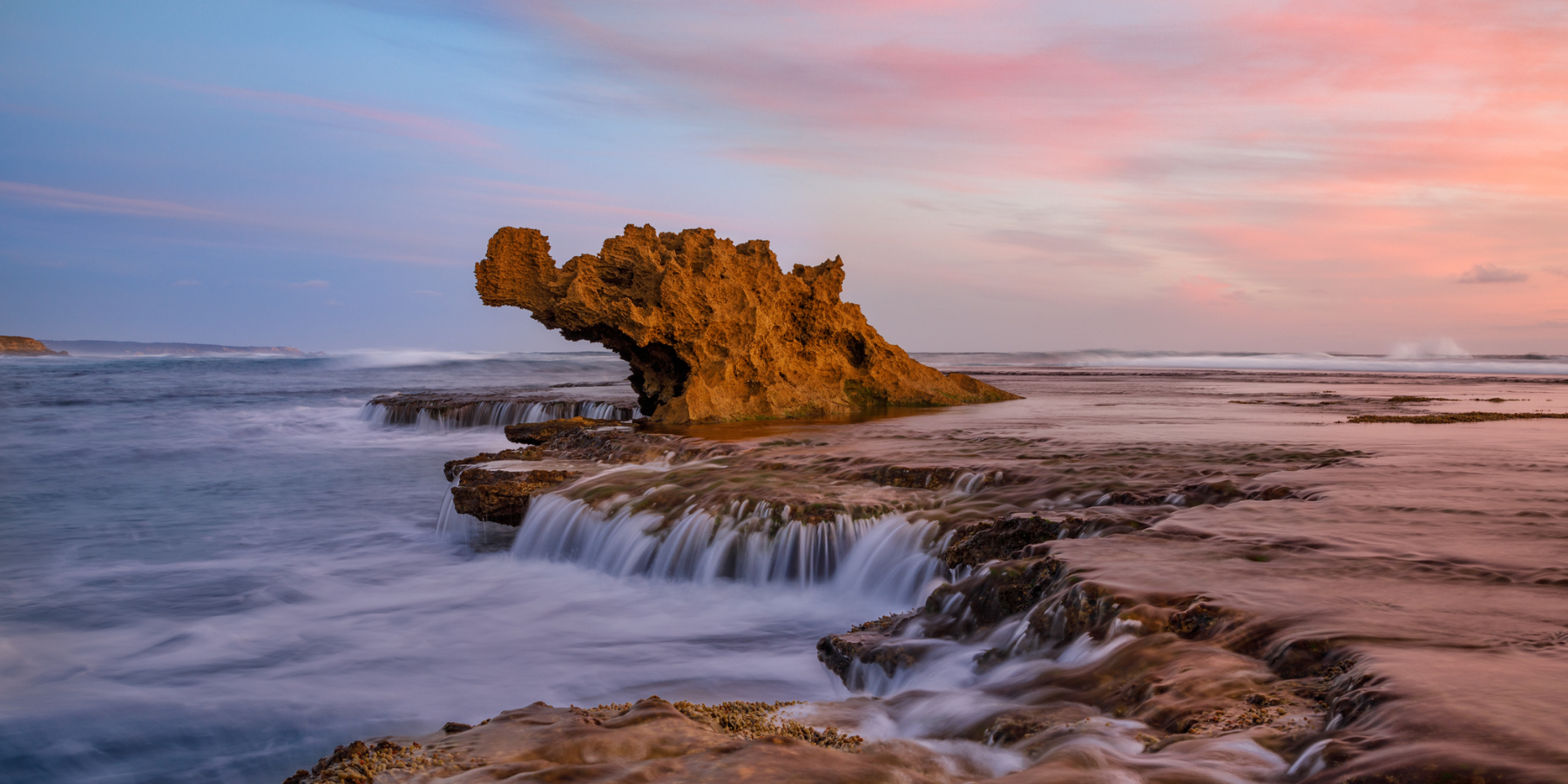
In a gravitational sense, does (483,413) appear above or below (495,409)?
below

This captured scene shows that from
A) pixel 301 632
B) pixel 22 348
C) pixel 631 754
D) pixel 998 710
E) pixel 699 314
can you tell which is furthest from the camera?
pixel 22 348

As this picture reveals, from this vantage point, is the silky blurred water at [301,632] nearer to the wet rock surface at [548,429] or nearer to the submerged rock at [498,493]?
the submerged rock at [498,493]

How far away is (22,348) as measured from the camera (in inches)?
4835

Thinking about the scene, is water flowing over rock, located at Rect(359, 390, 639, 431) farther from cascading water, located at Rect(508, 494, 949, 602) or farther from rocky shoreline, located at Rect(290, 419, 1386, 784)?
rocky shoreline, located at Rect(290, 419, 1386, 784)

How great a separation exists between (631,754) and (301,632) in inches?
221

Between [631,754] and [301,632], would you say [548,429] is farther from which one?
[631,754]

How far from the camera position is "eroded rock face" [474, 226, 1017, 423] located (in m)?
13.6

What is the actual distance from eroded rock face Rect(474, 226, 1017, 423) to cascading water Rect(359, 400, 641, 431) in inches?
197

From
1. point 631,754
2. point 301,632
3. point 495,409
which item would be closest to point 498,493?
point 301,632

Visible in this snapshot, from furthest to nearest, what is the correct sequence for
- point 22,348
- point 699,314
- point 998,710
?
point 22,348 < point 699,314 < point 998,710

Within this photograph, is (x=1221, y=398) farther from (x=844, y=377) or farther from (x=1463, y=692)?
(x=1463, y=692)

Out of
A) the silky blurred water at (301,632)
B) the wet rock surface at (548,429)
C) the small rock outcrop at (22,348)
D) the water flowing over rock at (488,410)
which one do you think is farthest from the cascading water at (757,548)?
the small rock outcrop at (22,348)

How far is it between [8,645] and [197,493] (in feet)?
25.5

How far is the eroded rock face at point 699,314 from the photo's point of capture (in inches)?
536
